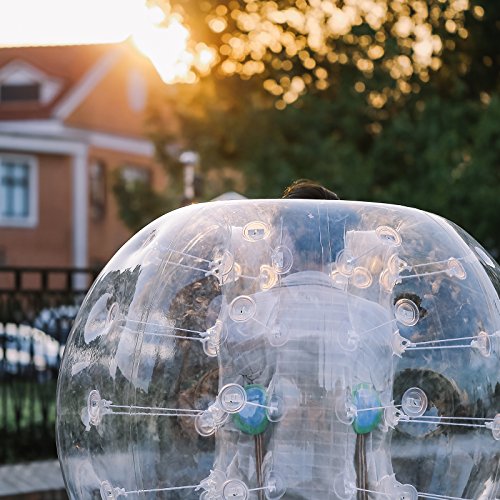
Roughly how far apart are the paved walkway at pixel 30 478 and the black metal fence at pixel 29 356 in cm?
29

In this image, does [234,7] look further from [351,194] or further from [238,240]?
[238,240]

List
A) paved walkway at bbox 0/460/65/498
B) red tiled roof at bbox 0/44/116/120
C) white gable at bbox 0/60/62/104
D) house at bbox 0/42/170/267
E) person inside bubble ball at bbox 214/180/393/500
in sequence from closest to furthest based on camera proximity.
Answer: person inside bubble ball at bbox 214/180/393/500 → paved walkway at bbox 0/460/65/498 → house at bbox 0/42/170/267 → red tiled roof at bbox 0/44/116/120 → white gable at bbox 0/60/62/104

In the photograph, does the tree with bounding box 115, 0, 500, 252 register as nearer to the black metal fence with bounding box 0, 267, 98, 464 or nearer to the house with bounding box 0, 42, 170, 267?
the black metal fence with bounding box 0, 267, 98, 464

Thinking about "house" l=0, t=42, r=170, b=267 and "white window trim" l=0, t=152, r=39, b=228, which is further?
"house" l=0, t=42, r=170, b=267

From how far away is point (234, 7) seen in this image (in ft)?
55.8

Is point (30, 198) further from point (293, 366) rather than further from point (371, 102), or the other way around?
point (293, 366)

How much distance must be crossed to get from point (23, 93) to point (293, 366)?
3401 centimetres

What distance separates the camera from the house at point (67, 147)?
110 feet

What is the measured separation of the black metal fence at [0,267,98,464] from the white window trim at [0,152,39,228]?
936 inches

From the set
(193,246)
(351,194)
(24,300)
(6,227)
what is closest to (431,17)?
(351,194)

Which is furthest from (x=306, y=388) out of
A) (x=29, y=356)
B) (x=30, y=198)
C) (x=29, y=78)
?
(x=29, y=78)

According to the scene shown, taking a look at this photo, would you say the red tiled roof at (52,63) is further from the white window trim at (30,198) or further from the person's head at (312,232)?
the person's head at (312,232)

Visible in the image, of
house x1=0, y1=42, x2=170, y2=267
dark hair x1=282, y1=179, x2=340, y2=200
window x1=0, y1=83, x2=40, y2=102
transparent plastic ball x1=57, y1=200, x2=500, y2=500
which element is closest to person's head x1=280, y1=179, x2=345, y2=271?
transparent plastic ball x1=57, y1=200, x2=500, y2=500

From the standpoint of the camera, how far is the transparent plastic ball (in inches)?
130
